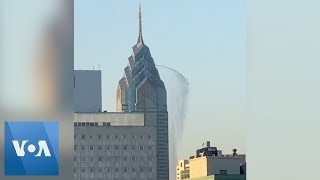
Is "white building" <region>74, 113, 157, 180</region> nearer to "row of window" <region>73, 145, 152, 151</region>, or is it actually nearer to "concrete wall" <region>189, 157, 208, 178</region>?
"row of window" <region>73, 145, 152, 151</region>

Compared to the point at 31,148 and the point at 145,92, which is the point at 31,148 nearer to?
the point at 31,148

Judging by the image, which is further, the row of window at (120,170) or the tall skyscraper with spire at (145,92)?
the tall skyscraper with spire at (145,92)

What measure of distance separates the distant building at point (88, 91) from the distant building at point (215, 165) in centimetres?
2123

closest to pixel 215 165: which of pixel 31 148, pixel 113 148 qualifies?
pixel 113 148

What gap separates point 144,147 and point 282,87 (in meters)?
106

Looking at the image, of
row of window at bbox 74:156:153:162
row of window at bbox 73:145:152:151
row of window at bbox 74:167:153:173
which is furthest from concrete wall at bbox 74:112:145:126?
row of window at bbox 74:167:153:173

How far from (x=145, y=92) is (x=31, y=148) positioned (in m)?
151

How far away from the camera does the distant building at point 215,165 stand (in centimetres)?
10150

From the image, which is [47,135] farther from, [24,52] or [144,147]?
[144,147]

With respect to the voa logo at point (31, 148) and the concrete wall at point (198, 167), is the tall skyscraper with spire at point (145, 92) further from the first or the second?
the voa logo at point (31, 148)

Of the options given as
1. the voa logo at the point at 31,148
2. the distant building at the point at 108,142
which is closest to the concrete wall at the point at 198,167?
the distant building at the point at 108,142

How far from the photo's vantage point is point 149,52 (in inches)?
6555

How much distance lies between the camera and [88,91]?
434 feet

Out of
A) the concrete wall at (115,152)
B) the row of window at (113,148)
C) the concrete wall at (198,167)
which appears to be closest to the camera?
the concrete wall at (198,167)
